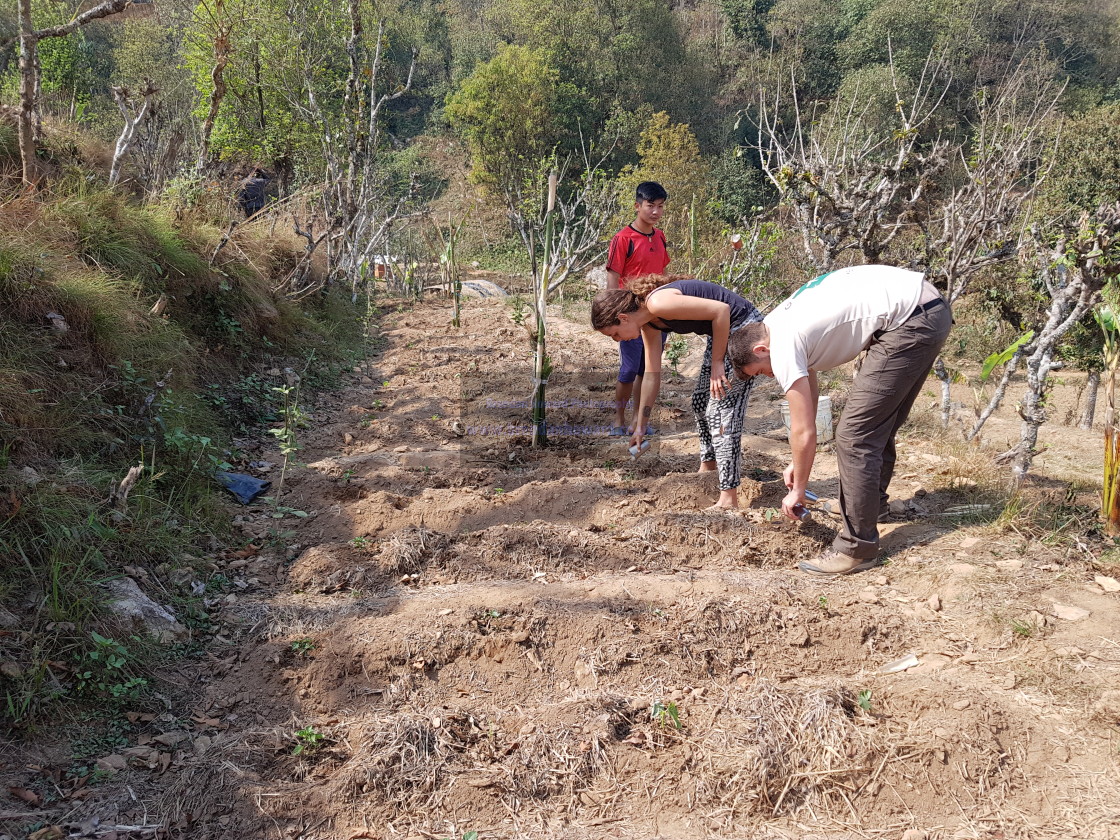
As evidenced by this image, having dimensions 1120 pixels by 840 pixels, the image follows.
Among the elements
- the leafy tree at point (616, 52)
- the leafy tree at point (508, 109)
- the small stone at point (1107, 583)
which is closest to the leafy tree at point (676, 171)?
the leafy tree at point (508, 109)

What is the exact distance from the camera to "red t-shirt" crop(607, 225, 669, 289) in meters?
4.62

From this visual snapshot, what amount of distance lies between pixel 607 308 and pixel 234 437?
2.78m

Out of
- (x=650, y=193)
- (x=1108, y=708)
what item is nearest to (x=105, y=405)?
(x=650, y=193)

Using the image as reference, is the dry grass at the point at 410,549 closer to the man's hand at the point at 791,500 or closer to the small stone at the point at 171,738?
the small stone at the point at 171,738

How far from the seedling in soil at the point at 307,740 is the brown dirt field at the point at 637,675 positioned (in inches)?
0.9

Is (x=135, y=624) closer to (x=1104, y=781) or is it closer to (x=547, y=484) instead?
(x=547, y=484)

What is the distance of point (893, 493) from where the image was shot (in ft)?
13.2

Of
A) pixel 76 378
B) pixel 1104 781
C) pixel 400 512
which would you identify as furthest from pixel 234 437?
pixel 1104 781

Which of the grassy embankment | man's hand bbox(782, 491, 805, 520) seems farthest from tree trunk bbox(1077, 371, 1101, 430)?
the grassy embankment

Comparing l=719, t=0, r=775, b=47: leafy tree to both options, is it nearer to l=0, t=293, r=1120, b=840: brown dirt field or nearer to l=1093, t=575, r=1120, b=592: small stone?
→ l=0, t=293, r=1120, b=840: brown dirt field

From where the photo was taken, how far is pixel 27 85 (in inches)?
173

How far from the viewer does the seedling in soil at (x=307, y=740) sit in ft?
7.25

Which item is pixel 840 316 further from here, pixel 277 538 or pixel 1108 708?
pixel 277 538

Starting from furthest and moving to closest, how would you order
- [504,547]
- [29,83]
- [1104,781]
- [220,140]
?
[220,140], [29,83], [504,547], [1104,781]
